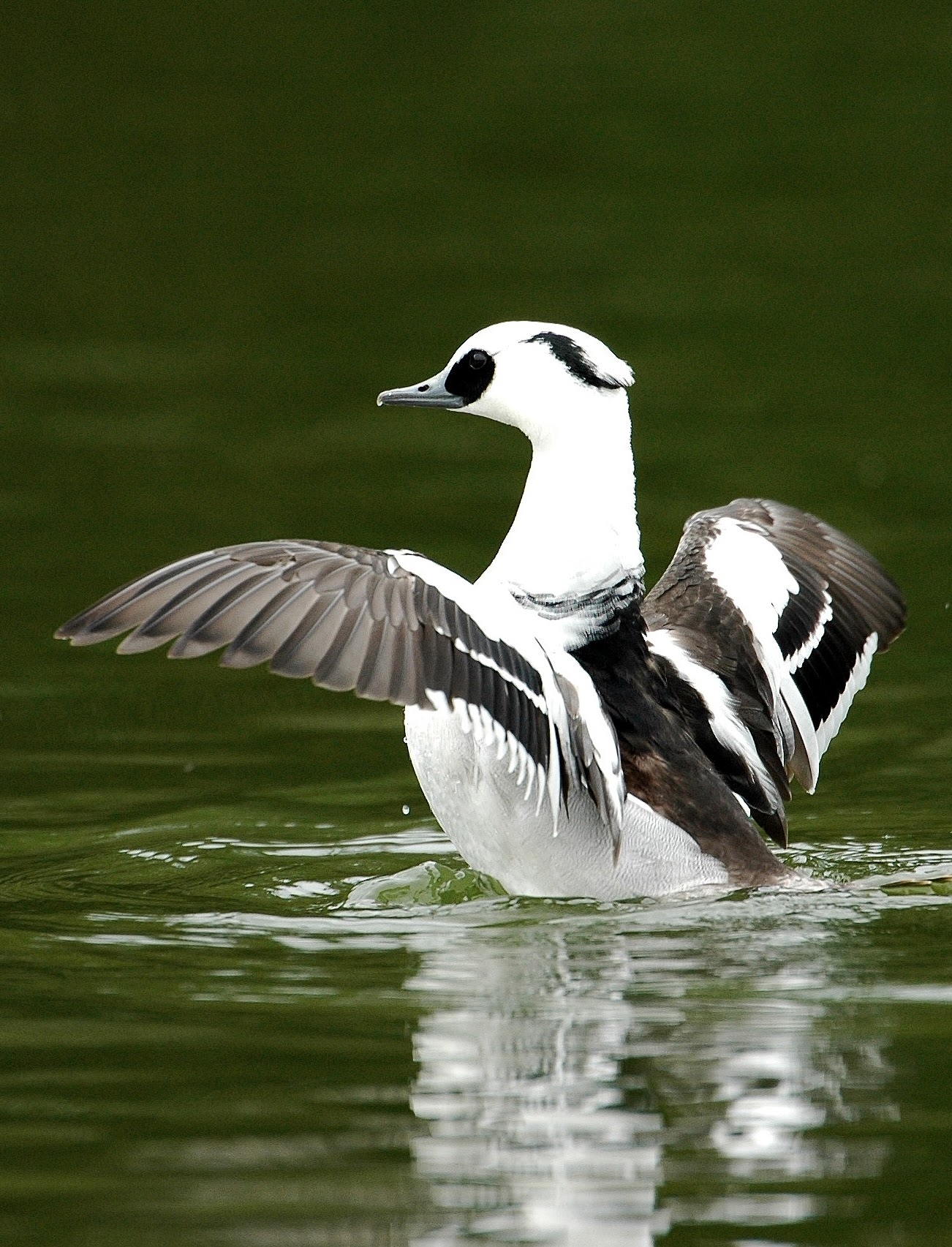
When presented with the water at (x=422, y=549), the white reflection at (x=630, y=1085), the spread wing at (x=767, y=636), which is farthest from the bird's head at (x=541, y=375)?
the white reflection at (x=630, y=1085)

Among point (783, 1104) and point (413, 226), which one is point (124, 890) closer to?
point (783, 1104)

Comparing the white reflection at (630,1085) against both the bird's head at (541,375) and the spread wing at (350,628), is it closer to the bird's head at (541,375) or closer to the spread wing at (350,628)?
the spread wing at (350,628)

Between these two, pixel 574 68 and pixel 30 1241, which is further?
pixel 574 68

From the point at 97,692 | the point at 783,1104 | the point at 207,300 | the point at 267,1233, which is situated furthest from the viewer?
the point at 207,300

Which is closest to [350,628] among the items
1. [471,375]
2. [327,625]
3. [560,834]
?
[327,625]

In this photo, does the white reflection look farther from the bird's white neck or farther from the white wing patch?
the white wing patch

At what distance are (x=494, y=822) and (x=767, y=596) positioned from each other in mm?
1695

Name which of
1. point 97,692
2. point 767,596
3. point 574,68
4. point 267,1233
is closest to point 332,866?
point 767,596

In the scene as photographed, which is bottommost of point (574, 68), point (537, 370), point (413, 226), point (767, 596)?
point (767, 596)

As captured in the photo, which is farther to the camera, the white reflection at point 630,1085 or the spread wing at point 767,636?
the spread wing at point 767,636

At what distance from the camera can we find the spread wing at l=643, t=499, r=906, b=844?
849 centimetres

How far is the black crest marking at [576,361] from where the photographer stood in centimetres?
837

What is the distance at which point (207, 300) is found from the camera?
62.2 feet

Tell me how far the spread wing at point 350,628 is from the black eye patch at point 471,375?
4.83ft
